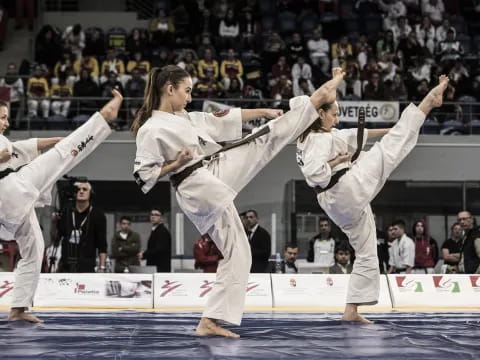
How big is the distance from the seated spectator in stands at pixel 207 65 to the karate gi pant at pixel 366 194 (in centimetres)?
988

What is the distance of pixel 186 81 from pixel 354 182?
1.46 metres

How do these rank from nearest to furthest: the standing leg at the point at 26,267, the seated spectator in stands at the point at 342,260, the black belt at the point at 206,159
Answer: the black belt at the point at 206,159, the standing leg at the point at 26,267, the seated spectator in stands at the point at 342,260

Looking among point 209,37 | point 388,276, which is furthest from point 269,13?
point 388,276

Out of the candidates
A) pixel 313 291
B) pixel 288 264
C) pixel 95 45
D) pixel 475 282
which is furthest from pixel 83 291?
pixel 95 45

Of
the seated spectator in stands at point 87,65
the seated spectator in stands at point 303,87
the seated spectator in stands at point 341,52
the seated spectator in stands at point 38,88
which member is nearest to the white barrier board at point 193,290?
the seated spectator in stands at point 38,88

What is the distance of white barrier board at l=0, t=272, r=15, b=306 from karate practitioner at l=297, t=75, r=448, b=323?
12.0ft

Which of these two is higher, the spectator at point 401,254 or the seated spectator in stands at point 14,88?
the seated spectator in stands at point 14,88

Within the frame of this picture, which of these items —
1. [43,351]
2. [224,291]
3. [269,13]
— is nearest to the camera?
[43,351]

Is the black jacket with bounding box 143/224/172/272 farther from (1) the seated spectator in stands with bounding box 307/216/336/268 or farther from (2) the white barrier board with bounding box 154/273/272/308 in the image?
(2) the white barrier board with bounding box 154/273/272/308

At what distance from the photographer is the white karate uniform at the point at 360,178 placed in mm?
5883

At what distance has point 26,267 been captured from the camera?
20.7ft

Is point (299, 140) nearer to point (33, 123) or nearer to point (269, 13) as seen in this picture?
point (33, 123)

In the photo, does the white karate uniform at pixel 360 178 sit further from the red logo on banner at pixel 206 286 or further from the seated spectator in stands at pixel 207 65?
the seated spectator in stands at pixel 207 65

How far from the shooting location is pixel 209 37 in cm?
1733
